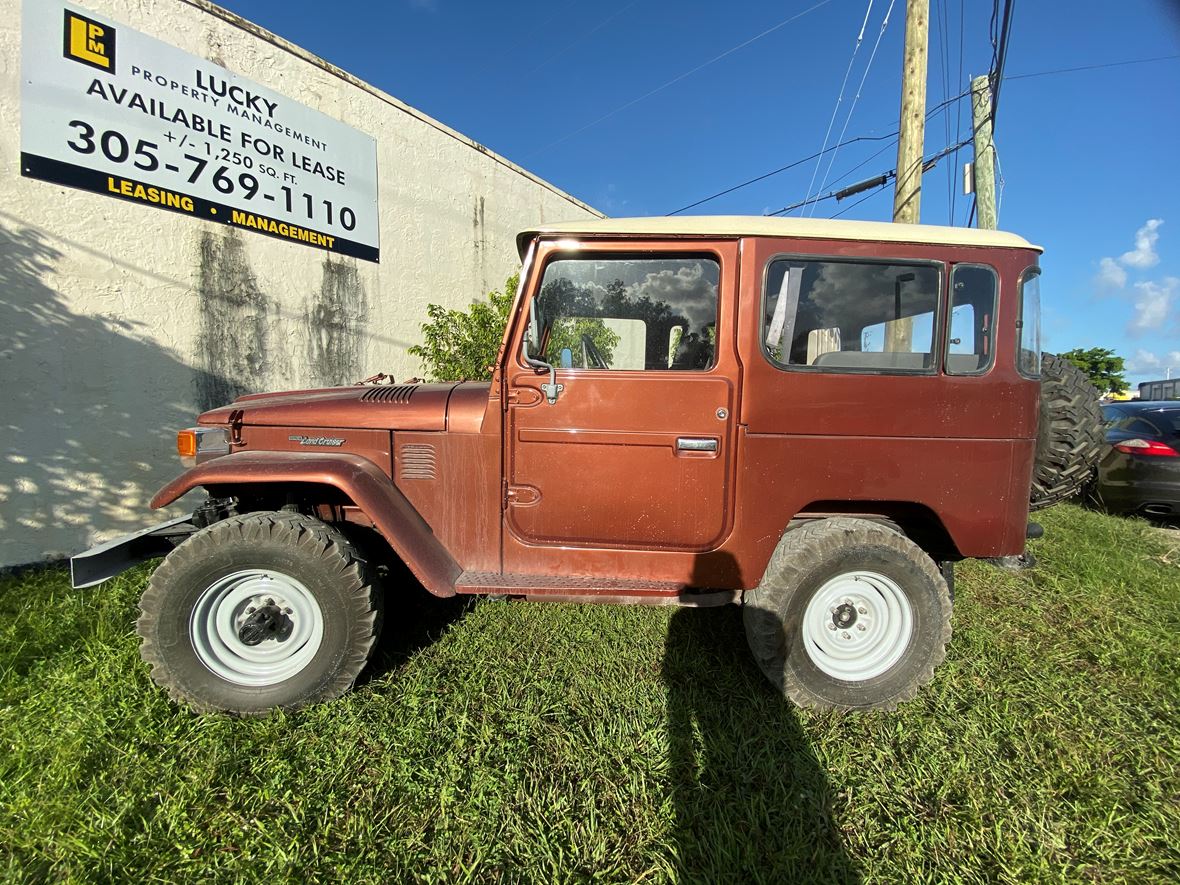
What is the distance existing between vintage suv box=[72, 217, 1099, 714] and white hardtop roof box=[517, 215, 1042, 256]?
0.01 metres

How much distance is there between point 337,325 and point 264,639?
4.20 metres

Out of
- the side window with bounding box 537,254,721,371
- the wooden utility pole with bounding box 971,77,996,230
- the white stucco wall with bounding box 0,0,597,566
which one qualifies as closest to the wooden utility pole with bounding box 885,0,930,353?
the wooden utility pole with bounding box 971,77,996,230

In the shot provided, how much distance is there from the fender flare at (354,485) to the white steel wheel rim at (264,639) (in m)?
0.44

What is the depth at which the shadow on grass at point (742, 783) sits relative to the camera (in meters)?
1.67

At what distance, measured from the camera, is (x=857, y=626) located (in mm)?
2588

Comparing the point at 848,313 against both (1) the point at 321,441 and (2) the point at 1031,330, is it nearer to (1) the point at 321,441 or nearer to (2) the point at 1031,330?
(2) the point at 1031,330

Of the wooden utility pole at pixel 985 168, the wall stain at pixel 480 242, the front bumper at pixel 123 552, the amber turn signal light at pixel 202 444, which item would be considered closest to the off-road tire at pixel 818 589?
the amber turn signal light at pixel 202 444

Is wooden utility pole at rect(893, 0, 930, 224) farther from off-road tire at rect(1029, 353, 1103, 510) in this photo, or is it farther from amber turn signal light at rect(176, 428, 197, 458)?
amber turn signal light at rect(176, 428, 197, 458)

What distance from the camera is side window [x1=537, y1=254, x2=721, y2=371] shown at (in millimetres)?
2482

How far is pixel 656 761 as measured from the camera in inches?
81.6

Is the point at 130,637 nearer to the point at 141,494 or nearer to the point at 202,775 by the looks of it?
the point at 202,775

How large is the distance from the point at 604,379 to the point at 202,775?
222 cm

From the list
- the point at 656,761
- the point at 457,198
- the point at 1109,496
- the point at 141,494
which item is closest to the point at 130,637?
the point at 141,494

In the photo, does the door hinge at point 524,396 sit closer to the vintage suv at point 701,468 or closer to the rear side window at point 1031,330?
the vintage suv at point 701,468
